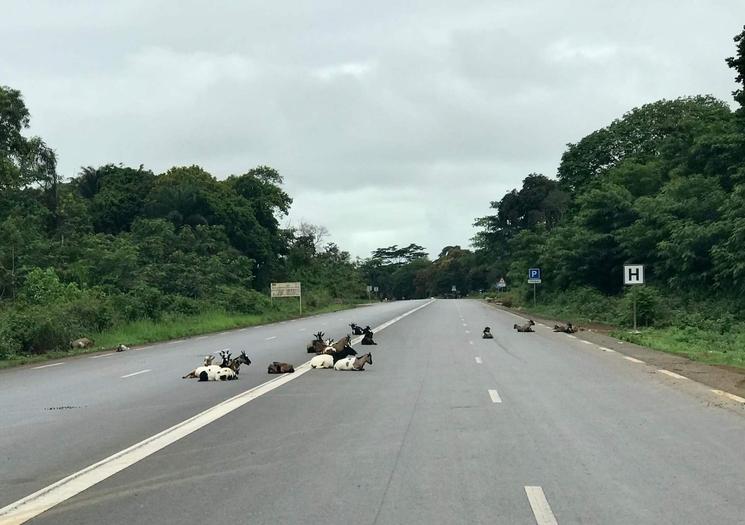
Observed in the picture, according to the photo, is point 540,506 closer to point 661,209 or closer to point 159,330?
point 159,330

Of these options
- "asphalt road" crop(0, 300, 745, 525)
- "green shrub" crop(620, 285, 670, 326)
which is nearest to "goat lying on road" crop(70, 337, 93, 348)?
"asphalt road" crop(0, 300, 745, 525)

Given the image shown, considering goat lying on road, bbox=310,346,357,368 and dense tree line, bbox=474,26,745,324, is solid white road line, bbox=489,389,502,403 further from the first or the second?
dense tree line, bbox=474,26,745,324

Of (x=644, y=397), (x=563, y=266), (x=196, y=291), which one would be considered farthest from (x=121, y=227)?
(x=644, y=397)

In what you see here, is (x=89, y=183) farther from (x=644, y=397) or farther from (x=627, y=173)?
(x=644, y=397)

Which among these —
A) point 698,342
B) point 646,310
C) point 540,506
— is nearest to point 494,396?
point 540,506

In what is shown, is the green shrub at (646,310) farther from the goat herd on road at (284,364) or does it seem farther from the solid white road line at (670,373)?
the goat herd on road at (284,364)

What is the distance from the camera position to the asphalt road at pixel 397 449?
20.7ft

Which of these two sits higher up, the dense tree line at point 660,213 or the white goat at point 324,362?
the dense tree line at point 660,213

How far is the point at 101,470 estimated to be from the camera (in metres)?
7.82

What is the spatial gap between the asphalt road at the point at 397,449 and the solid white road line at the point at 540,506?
3cm

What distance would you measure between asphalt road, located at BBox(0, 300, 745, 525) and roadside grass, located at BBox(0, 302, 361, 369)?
717 cm

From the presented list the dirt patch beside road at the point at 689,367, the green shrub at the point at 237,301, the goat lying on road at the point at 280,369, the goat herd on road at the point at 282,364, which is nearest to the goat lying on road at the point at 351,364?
the goat herd on road at the point at 282,364

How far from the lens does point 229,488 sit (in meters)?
7.00

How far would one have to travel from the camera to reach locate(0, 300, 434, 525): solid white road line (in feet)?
21.0
